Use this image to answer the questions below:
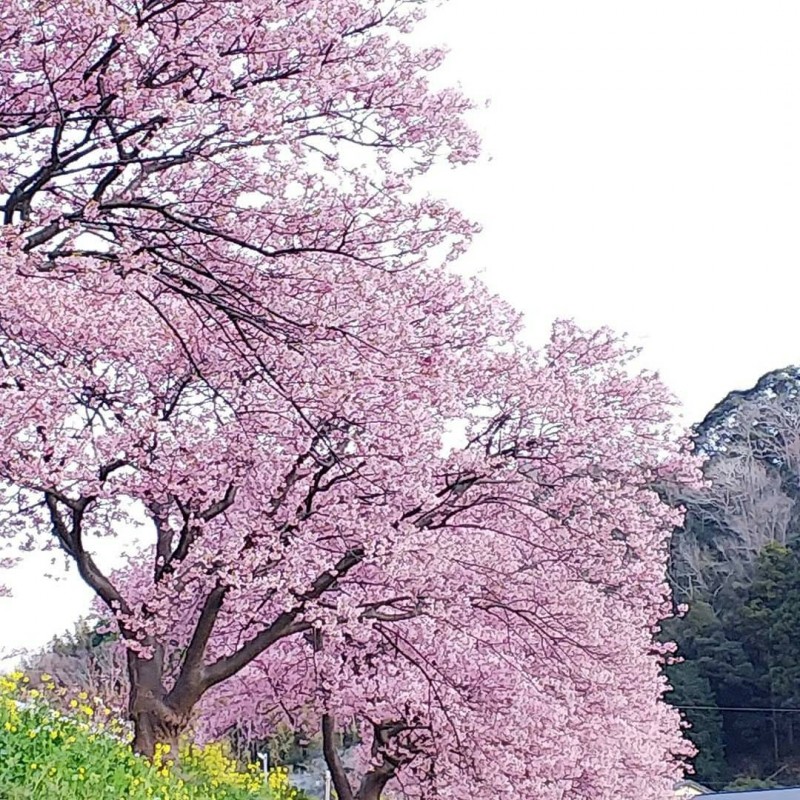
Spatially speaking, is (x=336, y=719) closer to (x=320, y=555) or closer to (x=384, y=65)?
(x=320, y=555)

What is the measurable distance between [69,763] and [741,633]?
26.4 m

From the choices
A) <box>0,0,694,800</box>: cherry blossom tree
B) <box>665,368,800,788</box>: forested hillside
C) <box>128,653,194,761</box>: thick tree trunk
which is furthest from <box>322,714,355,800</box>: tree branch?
<box>665,368,800,788</box>: forested hillside

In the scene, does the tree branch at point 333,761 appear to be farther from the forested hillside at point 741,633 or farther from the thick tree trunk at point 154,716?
the forested hillside at point 741,633

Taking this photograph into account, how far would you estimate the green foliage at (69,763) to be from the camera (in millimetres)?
4332

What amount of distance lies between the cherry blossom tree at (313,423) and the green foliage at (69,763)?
1128 millimetres

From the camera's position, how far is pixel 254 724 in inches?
465

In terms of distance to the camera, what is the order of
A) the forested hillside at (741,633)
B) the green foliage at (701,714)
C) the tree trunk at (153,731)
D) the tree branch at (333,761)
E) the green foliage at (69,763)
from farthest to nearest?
the forested hillside at (741,633) → the green foliage at (701,714) → the tree branch at (333,761) → the tree trunk at (153,731) → the green foliage at (69,763)

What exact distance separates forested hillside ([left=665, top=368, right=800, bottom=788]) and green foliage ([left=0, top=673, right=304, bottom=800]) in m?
21.5

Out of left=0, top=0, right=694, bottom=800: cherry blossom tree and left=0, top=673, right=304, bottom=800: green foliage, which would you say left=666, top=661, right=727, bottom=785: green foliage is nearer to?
left=0, top=0, right=694, bottom=800: cherry blossom tree

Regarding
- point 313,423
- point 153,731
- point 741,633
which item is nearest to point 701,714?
point 741,633

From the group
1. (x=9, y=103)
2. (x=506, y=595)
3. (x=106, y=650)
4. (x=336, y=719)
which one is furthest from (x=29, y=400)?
(x=106, y=650)

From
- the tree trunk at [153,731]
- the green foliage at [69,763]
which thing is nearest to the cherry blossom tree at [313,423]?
the tree trunk at [153,731]

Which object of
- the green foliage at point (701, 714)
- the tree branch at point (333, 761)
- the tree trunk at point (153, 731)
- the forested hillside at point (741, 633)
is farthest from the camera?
the forested hillside at point (741, 633)

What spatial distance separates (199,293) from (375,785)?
724cm
